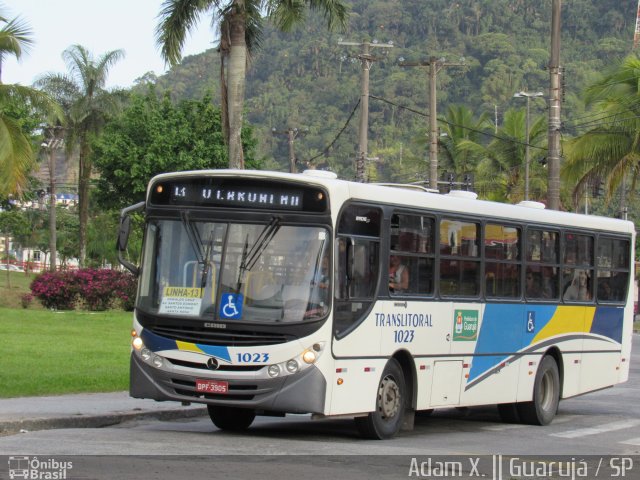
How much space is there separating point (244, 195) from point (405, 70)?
12586 cm

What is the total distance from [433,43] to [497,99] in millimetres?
34904

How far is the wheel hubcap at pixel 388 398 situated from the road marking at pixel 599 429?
9.93ft

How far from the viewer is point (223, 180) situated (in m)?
13.2

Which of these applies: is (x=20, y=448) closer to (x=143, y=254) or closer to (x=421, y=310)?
(x=143, y=254)

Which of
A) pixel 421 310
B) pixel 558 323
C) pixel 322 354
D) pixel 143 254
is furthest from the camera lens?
pixel 558 323

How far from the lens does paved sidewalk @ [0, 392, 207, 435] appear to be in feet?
43.6

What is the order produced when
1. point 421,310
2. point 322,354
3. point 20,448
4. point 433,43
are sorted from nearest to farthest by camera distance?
point 20,448
point 322,354
point 421,310
point 433,43

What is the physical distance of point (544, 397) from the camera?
17.5 m

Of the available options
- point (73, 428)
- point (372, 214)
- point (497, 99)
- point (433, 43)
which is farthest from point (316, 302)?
point (433, 43)

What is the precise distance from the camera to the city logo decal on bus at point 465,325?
15.1m

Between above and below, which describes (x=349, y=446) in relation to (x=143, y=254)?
below

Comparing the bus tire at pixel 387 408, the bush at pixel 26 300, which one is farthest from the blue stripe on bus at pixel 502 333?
the bush at pixel 26 300

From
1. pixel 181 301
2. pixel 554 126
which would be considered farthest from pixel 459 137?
pixel 181 301

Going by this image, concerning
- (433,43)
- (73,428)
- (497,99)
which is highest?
(433,43)
